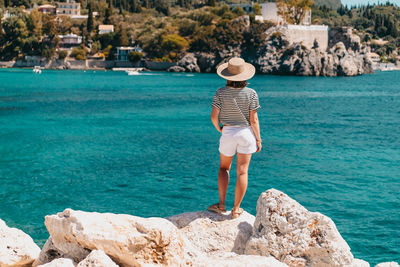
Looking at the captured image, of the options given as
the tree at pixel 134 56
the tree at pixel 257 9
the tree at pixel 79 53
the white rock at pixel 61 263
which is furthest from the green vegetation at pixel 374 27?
the white rock at pixel 61 263

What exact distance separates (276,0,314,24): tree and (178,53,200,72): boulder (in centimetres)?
2207

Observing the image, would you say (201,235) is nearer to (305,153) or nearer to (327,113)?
(305,153)

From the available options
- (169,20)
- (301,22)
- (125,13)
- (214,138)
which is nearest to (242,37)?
(301,22)

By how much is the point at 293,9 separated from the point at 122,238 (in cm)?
11085

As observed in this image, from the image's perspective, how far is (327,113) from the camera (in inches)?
1394

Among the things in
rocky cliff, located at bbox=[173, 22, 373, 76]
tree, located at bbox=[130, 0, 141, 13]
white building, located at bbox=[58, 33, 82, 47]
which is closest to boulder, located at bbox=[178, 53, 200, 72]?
rocky cliff, located at bbox=[173, 22, 373, 76]

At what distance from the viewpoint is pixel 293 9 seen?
109m

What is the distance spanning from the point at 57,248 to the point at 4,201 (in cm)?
848

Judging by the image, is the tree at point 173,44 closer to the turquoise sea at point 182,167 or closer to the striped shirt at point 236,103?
the turquoise sea at point 182,167

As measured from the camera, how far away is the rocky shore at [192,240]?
14.9 feet

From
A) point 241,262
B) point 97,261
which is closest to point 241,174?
point 241,262

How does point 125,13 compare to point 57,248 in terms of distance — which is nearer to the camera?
point 57,248

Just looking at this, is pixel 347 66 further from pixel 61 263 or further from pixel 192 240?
pixel 61 263

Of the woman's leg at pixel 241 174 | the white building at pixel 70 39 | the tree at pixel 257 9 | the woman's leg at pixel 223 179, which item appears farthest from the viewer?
the white building at pixel 70 39
